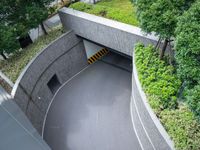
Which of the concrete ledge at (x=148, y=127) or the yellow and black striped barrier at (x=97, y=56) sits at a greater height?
the concrete ledge at (x=148, y=127)

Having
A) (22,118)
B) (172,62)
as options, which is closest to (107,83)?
(172,62)

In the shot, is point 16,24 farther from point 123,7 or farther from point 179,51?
point 179,51

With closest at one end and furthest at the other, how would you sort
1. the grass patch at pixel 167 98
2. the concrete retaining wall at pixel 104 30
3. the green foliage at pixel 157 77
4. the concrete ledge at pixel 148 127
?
1. the grass patch at pixel 167 98
2. the concrete ledge at pixel 148 127
3. the green foliage at pixel 157 77
4. the concrete retaining wall at pixel 104 30

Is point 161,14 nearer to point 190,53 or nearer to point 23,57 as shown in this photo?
point 190,53

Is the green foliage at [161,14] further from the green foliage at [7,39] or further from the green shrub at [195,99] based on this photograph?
the green foliage at [7,39]

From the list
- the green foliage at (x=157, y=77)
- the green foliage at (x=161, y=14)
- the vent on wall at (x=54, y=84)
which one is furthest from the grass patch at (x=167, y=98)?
the vent on wall at (x=54, y=84)

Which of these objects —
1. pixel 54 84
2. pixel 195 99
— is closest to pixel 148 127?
pixel 195 99

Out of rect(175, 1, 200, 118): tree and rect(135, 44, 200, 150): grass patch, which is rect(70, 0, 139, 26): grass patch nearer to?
rect(135, 44, 200, 150): grass patch
